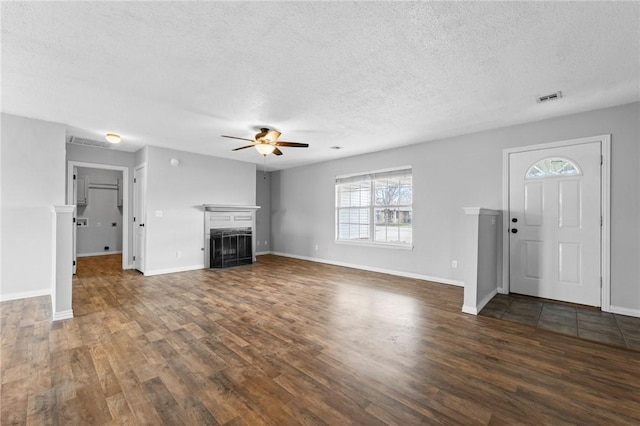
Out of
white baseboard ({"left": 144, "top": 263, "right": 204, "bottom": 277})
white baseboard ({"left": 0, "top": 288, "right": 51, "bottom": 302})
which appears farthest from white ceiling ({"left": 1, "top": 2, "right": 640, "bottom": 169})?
white baseboard ({"left": 144, "top": 263, "right": 204, "bottom": 277})

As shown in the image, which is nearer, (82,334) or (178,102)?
(82,334)

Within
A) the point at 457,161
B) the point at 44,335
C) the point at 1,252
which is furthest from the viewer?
the point at 457,161

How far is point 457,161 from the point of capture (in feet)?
14.8

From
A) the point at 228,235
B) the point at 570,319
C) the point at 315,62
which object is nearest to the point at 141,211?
the point at 228,235

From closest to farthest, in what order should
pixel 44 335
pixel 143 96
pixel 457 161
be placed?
pixel 44 335 < pixel 143 96 < pixel 457 161

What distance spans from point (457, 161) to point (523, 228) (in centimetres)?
139

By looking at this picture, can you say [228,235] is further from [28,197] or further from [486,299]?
[486,299]

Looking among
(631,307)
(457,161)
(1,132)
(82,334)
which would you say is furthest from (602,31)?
(1,132)

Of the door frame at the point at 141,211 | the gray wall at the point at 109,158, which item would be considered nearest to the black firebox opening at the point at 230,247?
the door frame at the point at 141,211

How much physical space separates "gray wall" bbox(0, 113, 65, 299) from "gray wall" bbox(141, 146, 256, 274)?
4.64 feet

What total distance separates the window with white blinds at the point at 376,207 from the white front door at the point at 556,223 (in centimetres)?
166

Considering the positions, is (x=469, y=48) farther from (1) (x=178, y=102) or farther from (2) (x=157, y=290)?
(2) (x=157, y=290)

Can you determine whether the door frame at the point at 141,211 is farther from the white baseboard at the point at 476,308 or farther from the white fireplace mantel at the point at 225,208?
the white baseboard at the point at 476,308

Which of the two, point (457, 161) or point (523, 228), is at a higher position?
point (457, 161)
